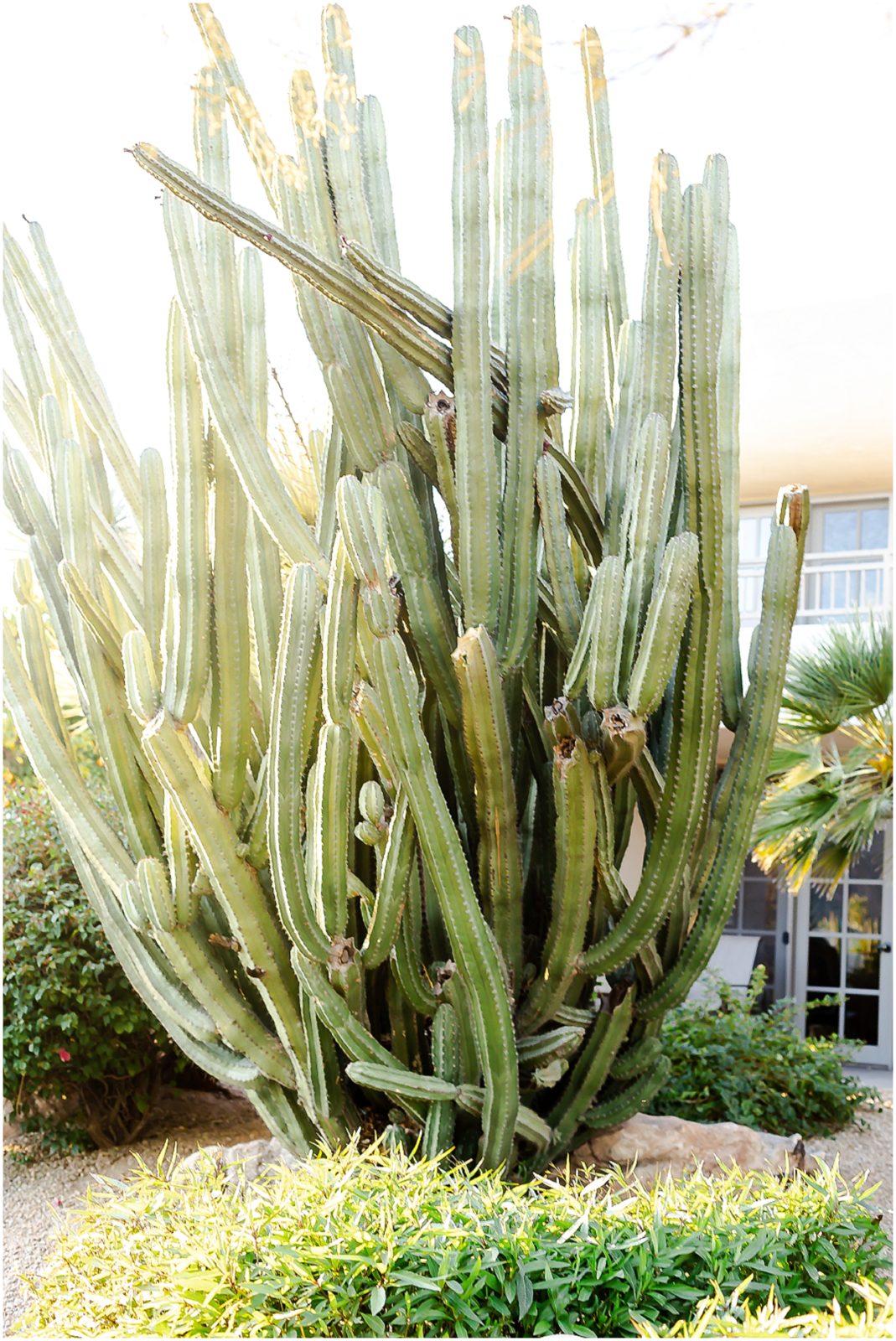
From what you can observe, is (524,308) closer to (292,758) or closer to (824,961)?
(292,758)

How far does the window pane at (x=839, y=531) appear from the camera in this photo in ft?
30.0

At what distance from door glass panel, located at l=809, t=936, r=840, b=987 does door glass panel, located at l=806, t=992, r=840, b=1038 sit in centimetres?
10

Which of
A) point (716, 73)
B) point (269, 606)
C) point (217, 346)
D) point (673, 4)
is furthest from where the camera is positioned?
point (716, 73)

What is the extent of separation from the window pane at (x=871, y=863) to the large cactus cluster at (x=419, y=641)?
5531 mm

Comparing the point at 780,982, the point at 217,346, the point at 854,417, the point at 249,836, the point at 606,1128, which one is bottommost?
the point at 780,982

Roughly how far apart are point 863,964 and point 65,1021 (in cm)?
585

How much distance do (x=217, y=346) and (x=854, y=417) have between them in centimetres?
668

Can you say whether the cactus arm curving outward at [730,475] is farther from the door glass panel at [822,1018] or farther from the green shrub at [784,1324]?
the door glass panel at [822,1018]

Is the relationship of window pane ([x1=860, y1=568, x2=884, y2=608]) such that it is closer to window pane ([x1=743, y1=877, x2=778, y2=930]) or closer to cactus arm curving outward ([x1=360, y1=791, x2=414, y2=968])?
window pane ([x1=743, y1=877, x2=778, y2=930])

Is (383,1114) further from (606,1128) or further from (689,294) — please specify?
(689,294)

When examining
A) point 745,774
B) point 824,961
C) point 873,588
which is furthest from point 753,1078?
point 873,588

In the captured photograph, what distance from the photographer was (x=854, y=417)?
805 cm

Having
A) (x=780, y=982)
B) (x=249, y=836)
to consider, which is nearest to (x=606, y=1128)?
(x=249, y=836)

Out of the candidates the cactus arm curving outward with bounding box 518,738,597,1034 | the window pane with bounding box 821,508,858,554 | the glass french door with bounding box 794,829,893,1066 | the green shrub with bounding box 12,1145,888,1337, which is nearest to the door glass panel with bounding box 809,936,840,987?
the glass french door with bounding box 794,829,893,1066
